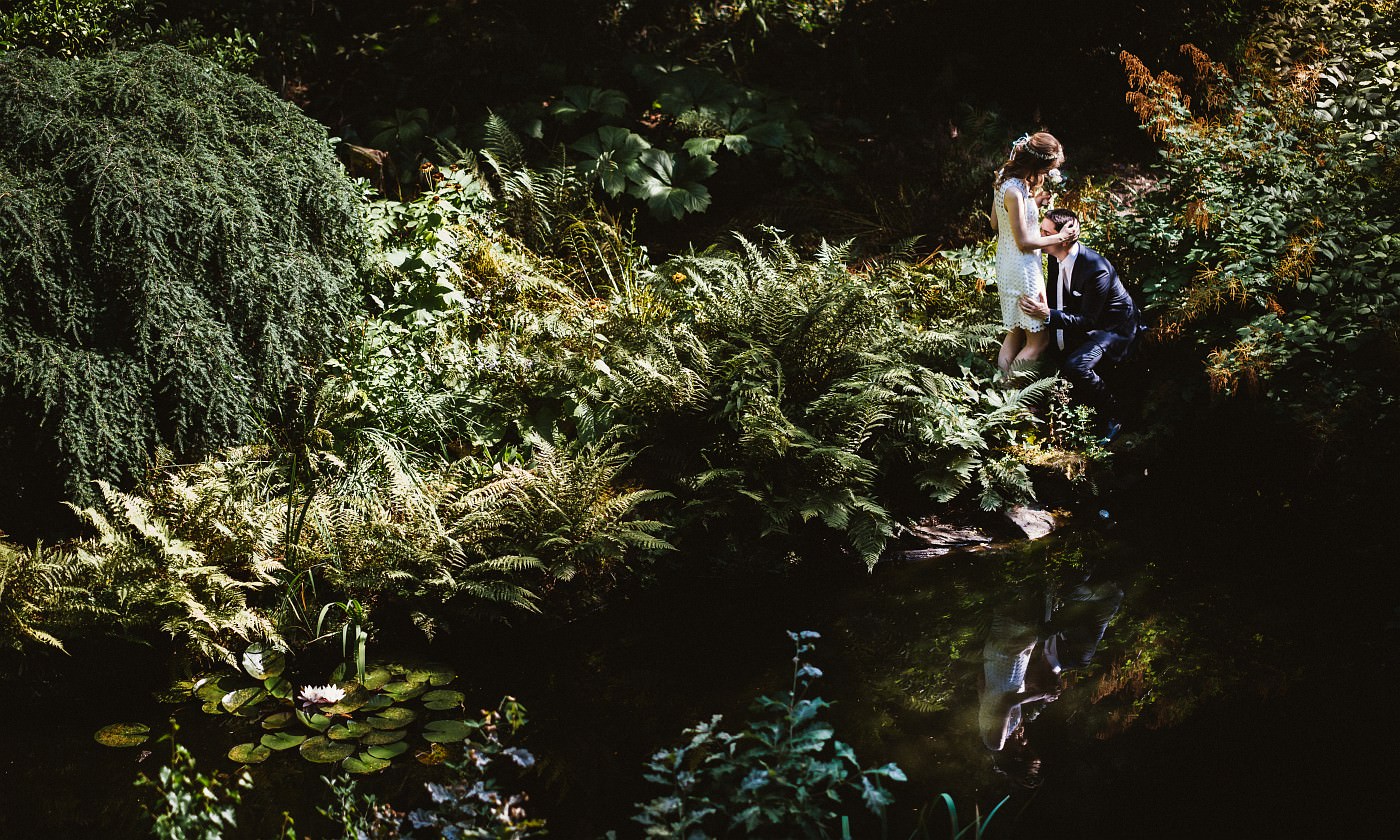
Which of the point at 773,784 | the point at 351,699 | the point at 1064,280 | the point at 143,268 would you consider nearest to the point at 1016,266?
the point at 1064,280

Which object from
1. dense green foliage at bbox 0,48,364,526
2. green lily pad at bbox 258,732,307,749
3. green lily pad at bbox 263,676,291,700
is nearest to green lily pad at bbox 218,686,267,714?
green lily pad at bbox 263,676,291,700

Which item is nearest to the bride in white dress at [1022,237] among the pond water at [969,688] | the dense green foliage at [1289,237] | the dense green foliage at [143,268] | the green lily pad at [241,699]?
the dense green foliage at [1289,237]

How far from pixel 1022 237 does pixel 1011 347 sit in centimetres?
69

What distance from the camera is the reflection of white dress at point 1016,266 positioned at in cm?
607

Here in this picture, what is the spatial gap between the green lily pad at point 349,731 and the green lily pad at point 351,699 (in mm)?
98

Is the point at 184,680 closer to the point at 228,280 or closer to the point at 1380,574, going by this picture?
the point at 228,280

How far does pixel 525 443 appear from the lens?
5918 millimetres

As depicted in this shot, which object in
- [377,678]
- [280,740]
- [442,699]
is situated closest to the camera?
[280,740]

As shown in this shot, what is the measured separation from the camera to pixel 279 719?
4.41 m

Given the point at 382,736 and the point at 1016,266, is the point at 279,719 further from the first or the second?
the point at 1016,266

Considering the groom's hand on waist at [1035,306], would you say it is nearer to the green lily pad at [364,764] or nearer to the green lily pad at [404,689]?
the green lily pad at [404,689]

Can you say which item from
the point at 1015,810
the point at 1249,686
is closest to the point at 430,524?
the point at 1015,810

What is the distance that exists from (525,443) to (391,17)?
218 inches

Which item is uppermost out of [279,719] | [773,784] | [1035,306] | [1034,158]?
[1034,158]
